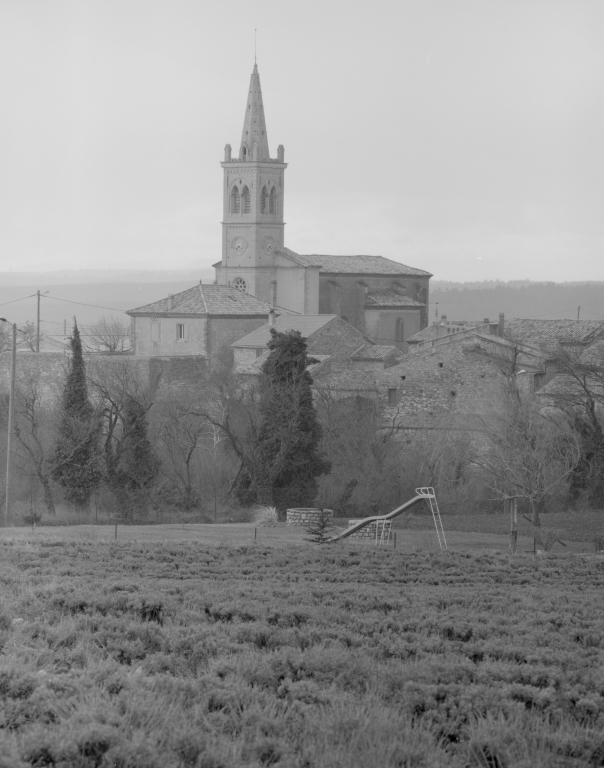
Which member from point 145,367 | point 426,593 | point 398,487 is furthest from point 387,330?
point 426,593

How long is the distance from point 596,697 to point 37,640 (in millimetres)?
5064

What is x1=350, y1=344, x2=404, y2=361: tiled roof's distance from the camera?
5460 centimetres

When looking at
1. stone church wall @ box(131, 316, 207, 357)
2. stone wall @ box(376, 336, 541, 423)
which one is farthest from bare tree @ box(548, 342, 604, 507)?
stone church wall @ box(131, 316, 207, 357)

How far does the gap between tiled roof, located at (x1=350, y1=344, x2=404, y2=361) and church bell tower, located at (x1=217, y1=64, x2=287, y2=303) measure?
2544cm

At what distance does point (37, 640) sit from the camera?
34.2 ft

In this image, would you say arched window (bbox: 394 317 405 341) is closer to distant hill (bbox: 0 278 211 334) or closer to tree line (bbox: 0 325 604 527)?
tree line (bbox: 0 325 604 527)

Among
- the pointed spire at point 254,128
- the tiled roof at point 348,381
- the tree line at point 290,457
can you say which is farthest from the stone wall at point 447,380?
the pointed spire at point 254,128

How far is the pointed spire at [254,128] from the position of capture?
83.6m

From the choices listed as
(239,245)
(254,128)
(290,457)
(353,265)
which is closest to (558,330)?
(353,265)

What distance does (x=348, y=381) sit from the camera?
4703 centimetres

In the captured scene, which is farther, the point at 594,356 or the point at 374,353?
the point at 374,353

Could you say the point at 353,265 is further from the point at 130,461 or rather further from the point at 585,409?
the point at 130,461

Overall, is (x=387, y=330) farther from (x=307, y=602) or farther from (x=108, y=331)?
(x=307, y=602)

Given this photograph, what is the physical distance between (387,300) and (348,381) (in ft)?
100
